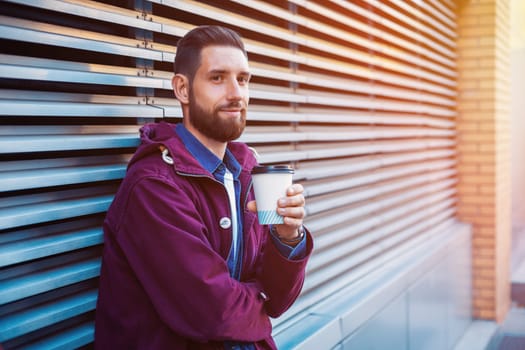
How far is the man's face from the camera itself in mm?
1753

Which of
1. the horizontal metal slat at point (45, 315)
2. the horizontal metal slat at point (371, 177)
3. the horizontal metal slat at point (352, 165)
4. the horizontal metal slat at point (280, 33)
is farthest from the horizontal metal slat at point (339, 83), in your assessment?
the horizontal metal slat at point (45, 315)

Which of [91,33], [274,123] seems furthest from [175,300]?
[274,123]

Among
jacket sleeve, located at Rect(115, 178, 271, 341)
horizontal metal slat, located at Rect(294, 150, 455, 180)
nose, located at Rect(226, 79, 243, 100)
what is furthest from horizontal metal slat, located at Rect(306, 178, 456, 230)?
jacket sleeve, located at Rect(115, 178, 271, 341)

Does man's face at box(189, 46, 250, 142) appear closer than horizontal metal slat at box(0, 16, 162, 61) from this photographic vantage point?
No

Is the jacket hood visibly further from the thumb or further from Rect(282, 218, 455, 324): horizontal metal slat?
Rect(282, 218, 455, 324): horizontal metal slat

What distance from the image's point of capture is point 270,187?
1.58 metres

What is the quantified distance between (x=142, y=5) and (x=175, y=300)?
106cm

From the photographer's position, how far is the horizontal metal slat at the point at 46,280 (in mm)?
1589

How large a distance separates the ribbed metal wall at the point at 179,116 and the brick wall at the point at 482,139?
84 centimetres

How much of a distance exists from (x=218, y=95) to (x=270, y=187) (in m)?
0.36

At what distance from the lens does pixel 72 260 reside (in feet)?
6.07

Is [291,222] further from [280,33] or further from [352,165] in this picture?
[352,165]

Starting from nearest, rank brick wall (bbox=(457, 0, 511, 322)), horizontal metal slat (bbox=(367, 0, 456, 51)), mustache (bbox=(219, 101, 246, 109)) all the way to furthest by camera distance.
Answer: mustache (bbox=(219, 101, 246, 109)), horizontal metal slat (bbox=(367, 0, 456, 51)), brick wall (bbox=(457, 0, 511, 322))

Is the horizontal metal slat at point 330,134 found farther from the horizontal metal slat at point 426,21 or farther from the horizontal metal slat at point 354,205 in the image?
the horizontal metal slat at point 426,21
